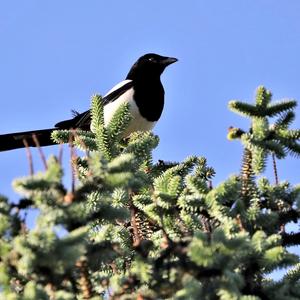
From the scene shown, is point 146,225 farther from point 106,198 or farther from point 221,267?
point 221,267

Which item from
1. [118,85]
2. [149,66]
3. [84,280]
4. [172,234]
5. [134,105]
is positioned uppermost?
[149,66]

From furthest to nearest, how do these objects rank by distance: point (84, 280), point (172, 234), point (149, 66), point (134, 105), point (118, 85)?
point (149, 66)
point (118, 85)
point (134, 105)
point (172, 234)
point (84, 280)

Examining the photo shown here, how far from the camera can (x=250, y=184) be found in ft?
7.66

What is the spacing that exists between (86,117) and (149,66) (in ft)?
3.56

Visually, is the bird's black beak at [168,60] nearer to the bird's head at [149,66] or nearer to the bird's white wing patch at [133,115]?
the bird's head at [149,66]

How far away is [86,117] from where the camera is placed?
5.94m

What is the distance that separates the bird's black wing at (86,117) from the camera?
19.6 ft

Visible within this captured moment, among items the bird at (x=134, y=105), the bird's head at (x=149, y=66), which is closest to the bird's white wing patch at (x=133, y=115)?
the bird at (x=134, y=105)

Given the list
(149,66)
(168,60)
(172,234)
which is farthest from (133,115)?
(172,234)

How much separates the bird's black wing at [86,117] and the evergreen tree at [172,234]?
343cm

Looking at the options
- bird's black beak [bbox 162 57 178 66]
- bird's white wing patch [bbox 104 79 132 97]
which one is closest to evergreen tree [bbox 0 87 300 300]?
bird's white wing patch [bbox 104 79 132 97]

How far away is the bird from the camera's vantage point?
6012 mm

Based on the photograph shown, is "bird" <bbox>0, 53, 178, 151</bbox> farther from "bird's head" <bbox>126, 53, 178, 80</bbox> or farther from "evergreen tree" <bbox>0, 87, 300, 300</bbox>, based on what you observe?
"evergreen tree" <bbox>0, 87, 300, 300</bbox>

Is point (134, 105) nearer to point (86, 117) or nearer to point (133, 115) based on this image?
point (133, 115)
